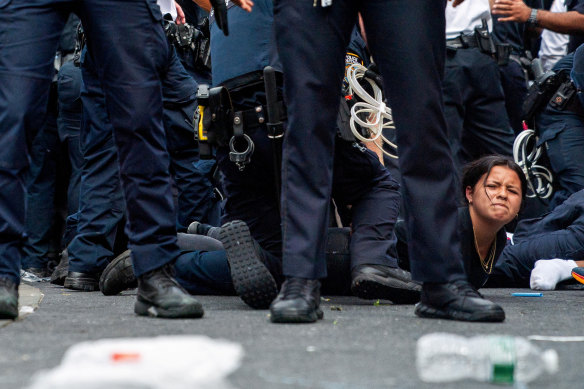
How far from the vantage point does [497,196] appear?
12.1 feet

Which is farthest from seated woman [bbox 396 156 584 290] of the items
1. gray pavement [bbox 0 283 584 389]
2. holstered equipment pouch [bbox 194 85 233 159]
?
holstered equipment pouch [bbox 194 85 233 159]

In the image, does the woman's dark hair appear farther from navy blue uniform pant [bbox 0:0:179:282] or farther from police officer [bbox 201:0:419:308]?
navy blue uniform pant [bbox 0:0:179:282]

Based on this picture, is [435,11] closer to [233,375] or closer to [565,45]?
[233,375]

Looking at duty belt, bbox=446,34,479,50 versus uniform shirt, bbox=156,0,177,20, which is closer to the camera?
uniform shirt, bbox=156,0,177,20

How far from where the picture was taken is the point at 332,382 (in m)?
1.55

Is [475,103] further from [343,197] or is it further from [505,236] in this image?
[343,197]

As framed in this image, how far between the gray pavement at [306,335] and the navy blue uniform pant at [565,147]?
1710 mm

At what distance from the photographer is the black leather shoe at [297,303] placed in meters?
2.41

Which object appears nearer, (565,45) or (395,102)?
(395,102)

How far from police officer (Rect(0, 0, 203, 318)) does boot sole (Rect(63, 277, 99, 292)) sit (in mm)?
1446

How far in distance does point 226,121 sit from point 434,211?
92cm

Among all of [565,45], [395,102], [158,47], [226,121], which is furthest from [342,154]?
[565,45]

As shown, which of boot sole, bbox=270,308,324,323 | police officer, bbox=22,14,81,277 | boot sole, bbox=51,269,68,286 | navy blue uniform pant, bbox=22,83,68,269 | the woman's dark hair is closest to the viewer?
boot sole, bbox=270,308,324,323

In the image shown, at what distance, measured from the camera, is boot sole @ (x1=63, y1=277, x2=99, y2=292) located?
4.02 meters
